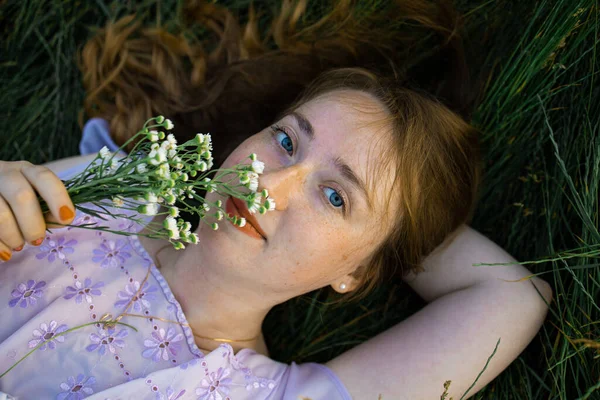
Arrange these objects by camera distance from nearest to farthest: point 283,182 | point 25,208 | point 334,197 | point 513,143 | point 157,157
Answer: point 157,157
point 25,208
point 283,182
point 334,197
point 513,143

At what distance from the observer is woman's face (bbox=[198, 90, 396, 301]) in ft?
6.53

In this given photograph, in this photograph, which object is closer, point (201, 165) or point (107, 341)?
point (201, 165)

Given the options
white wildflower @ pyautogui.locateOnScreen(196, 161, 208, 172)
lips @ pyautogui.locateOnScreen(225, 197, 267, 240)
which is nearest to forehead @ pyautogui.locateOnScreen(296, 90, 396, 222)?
lips @ pyautogui.locateOnScreen(225, 197, 267, 240)

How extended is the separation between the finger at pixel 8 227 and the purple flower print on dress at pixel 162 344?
0.78 meters

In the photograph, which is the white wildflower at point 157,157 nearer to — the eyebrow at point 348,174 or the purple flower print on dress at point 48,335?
the eyebrow at point 348,174

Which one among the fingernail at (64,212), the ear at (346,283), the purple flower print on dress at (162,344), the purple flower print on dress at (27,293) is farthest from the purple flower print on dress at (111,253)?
the ear at (346,283)

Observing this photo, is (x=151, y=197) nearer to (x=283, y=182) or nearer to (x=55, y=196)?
(x=55, y=196)

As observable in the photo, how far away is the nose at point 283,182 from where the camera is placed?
1916 mm

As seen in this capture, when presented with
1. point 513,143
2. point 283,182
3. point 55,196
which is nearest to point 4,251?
point 55,196

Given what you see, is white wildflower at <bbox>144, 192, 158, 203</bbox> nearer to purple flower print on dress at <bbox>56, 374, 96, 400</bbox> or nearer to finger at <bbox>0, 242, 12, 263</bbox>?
finger at <bbox>0, 242, 12, 263</bbox>

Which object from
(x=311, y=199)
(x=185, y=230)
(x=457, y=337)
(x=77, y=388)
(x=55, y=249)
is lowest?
(x=457, y=337)

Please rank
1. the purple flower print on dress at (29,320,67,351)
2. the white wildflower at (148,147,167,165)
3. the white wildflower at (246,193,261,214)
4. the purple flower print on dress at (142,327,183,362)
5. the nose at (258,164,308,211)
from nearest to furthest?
1. the white wildflower at (148,147,167,165)
2. the white wildflower at (246,193,261,214)
3. the nose at (258,164,308,211)
4. the purple flower print on dress at (29,320,67,351)
5. the purple flower print on dress at (142,327,183,362)

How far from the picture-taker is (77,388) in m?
2.12

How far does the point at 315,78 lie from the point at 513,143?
115cm
